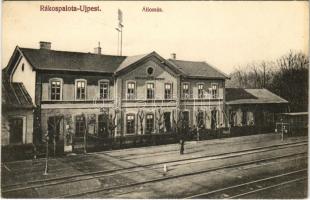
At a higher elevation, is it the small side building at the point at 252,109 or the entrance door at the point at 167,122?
the small side building at the point at 252,109

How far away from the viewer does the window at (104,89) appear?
72.0 ft

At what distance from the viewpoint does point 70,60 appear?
21359 millimetres

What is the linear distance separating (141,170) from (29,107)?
782 centimetres

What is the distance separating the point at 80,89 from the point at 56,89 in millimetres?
1565

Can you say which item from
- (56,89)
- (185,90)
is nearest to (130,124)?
(185,90)

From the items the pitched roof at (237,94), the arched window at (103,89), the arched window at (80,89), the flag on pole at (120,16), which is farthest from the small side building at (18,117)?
the pitched roof at (237,94)

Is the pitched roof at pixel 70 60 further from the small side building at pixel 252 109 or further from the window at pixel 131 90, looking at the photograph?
the small side building at pixel 252 109

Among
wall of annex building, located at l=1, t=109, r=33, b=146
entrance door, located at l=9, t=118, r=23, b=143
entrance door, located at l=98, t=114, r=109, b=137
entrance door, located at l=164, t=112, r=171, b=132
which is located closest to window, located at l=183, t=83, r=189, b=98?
entrance door, located at l=164, t=112, r=171, b=132

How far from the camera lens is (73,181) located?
13.6 meters

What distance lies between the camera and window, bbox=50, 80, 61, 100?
20156 mm

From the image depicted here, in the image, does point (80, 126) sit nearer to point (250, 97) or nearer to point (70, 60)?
point (70, 60)

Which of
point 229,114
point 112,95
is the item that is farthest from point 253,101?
point 112,95

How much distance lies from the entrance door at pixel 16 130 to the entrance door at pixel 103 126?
Answer: 528 cm

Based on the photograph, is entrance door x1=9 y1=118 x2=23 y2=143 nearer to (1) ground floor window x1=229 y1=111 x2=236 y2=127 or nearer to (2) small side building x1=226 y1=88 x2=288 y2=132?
(2) small side building x1=226 y1=88 x2=288 y2=132
